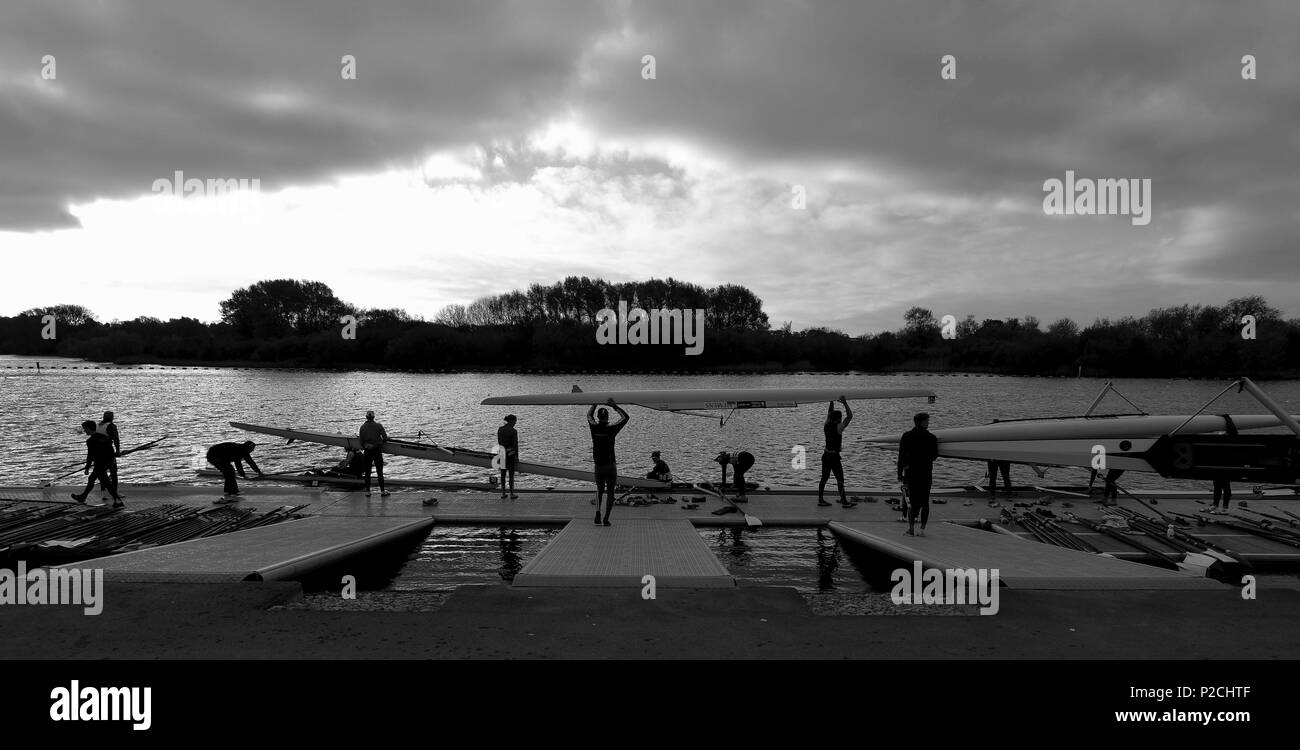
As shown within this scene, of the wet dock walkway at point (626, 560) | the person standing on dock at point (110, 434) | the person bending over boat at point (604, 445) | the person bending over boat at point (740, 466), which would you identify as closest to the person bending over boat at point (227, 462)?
the person standing on dock at point (110, 434)

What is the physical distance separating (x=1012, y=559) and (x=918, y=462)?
1865 mm

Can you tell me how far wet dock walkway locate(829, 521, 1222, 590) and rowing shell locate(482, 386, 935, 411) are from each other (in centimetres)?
231

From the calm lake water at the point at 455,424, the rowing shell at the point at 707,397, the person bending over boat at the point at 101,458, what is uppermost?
the rowing shell at the point at 707,397

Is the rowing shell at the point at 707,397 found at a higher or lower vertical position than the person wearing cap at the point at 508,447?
higher

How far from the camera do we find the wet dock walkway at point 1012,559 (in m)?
7.51

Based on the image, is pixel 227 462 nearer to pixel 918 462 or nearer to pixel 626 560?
pixel 626 560

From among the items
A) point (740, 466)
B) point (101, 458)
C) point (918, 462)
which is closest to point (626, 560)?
point (918, 462)

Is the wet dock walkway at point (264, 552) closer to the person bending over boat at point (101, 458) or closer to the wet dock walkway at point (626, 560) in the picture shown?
the wet dock walkway at point (626, 560)

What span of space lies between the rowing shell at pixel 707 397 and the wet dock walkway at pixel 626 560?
6.97 feet

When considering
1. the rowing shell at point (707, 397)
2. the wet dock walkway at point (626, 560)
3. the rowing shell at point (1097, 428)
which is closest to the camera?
the wet dock walkway at point (626, 560)

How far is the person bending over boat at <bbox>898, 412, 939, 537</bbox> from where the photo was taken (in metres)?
10.1
